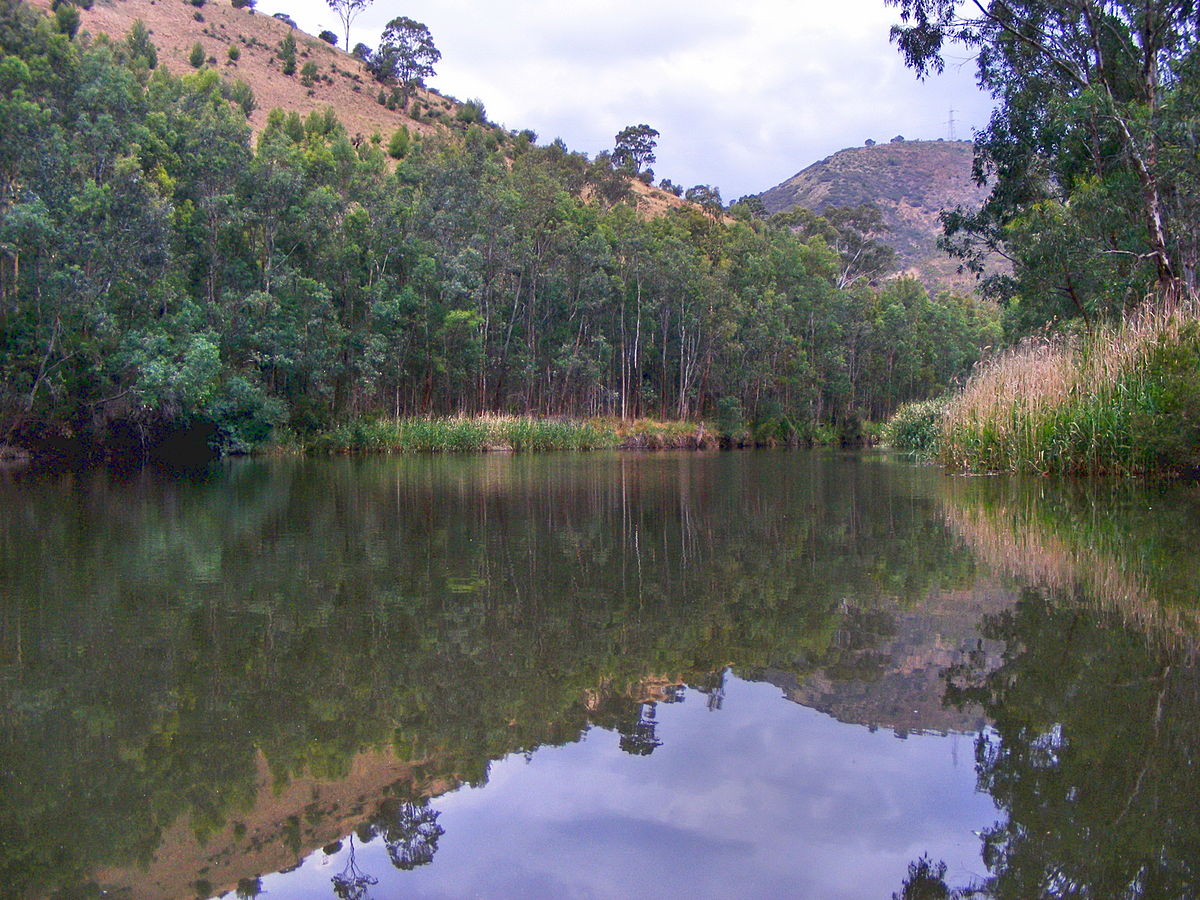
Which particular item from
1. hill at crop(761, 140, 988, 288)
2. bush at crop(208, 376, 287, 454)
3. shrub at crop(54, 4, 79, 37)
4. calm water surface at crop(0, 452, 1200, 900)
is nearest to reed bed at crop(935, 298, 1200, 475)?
calm water surface at crop(0, 452, 1200, 900)

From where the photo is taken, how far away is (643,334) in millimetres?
43531

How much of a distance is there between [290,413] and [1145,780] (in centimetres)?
2966

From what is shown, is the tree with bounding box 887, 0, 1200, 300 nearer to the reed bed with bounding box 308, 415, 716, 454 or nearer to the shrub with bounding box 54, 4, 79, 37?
the reed bed with bounding box 308, 415, 716, 454

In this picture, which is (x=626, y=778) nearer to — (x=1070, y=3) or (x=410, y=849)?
(x=410, y=849)

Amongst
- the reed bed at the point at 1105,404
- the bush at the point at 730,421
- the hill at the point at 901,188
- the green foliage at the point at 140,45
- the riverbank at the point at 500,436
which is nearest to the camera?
the reed bed at the point at 1105,404

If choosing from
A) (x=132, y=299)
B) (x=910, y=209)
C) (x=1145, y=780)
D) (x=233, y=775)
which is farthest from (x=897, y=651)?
(x=910, y=209)

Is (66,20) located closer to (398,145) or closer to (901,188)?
(398,145)

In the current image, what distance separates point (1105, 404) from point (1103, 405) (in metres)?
0.03

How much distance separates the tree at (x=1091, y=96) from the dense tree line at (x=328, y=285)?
18.0 metres

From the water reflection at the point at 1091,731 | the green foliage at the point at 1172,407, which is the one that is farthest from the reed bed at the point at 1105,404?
the water reflection at the point at 1091,731

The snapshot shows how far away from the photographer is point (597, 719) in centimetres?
310

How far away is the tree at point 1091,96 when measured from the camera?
14.6 metres

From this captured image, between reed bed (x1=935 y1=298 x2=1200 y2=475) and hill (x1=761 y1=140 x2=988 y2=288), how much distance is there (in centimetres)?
8693

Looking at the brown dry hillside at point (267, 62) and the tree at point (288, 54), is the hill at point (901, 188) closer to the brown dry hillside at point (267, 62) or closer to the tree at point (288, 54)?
the brown dry hillside at point (267, 62)
